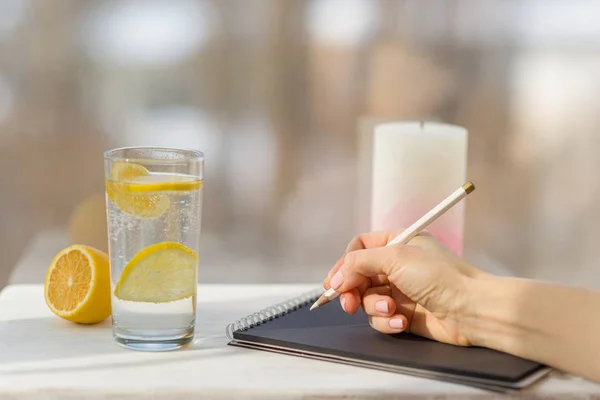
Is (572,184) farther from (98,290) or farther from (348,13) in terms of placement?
(98,290)

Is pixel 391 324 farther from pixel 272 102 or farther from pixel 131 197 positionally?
pixel 272 102

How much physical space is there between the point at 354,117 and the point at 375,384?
2.08 ft

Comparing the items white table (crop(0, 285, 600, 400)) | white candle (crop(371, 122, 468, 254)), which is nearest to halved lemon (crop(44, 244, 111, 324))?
white table (crop(0, 285, 600, 400))

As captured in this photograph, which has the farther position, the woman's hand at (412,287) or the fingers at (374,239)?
the fingers at (374,239)

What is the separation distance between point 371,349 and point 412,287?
8 cm

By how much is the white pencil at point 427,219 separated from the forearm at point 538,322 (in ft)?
0.32

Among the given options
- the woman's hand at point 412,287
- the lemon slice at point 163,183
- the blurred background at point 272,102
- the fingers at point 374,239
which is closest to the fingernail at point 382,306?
the woman's hand at point 412,287

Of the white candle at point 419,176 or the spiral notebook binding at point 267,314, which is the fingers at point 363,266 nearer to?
the spiral notebook binding at point 267,314

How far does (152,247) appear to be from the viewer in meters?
0.94

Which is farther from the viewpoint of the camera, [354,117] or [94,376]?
[354,117]

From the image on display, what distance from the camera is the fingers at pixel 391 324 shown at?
958 millimetres

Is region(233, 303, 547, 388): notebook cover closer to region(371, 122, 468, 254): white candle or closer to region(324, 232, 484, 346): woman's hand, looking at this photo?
region(324, 232, 484, 346): woman's hand

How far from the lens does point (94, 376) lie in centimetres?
87

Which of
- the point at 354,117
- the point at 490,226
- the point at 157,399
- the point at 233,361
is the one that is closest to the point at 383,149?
the point at 354,117
